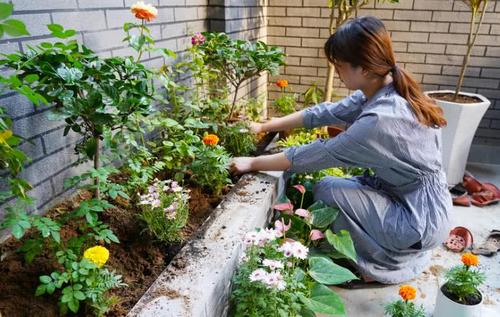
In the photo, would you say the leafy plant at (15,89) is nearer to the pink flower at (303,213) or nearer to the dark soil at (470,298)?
the pink flower at (303,213)

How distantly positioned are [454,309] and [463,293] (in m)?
0.08

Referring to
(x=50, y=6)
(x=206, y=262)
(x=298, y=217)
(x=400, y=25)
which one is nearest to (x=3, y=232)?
(x=206, y=262)

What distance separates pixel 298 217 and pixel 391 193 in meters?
0.52

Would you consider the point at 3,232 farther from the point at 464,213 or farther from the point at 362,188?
the point at 464,213

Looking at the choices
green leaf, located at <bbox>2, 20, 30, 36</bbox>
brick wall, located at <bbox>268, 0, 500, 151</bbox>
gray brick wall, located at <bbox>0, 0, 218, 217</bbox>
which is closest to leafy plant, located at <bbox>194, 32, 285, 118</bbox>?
gray brick wall, located at <bbox>0, 0, 218, 217</bbox>

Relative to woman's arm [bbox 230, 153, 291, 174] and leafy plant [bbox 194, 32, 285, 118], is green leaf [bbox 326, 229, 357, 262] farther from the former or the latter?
leafy plant [bbox 194, 32, 285, 118]

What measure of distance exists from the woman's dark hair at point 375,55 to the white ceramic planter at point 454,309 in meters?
0.79

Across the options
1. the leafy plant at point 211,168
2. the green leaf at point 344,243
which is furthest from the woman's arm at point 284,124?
the green leaf at point 344,243

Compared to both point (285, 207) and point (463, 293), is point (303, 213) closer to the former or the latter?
point (285, 207)

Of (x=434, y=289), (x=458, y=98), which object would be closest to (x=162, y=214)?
(x=434, y=289)

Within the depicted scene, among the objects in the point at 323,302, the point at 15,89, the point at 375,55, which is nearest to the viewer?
the point at 15,89

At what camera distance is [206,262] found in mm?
1399

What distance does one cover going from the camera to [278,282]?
1.27m

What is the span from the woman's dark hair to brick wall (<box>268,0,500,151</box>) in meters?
2.10
